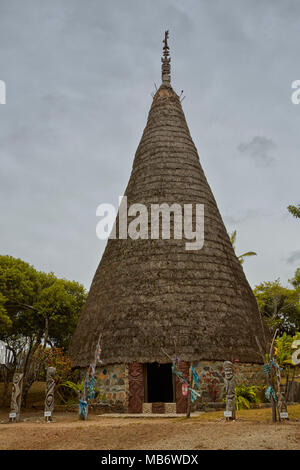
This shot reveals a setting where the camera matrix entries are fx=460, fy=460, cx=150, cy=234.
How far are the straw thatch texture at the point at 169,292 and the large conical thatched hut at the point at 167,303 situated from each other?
38 mm

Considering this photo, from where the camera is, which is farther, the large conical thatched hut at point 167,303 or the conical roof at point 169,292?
the conical roof at point 169,292

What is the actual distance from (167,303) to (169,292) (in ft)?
1.59

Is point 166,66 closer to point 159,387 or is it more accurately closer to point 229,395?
point 159,387

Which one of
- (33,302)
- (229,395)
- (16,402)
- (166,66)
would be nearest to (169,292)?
(229,395)

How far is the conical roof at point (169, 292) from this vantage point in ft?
55.3

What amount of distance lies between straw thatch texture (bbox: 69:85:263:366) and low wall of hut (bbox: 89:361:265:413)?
1.24 ft

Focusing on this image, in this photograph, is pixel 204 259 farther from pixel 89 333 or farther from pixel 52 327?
pixel 52 327

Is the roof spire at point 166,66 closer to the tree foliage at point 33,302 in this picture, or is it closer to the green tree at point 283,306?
the tree foliage at point 33,302

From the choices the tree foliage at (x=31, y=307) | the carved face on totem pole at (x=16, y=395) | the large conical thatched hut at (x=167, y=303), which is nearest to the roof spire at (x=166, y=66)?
the large conical thatched hut at (x=167, y=303)

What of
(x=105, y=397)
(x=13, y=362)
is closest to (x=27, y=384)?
(x=13, y=362)

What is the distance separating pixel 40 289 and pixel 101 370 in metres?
8.21

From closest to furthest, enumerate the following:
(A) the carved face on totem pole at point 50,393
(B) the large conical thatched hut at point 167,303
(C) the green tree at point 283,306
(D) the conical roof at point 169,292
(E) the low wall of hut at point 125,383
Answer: (A) the carved face on totem pole at point 50,393
(E) the low wall of hut at point 125,383
(B) the large conical thatched hut at point 167,303
(D) the conical roof at point 169,292
(C) the green tree at point 283,306

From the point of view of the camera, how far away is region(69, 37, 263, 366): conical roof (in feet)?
55.3

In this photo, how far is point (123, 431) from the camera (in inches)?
411
